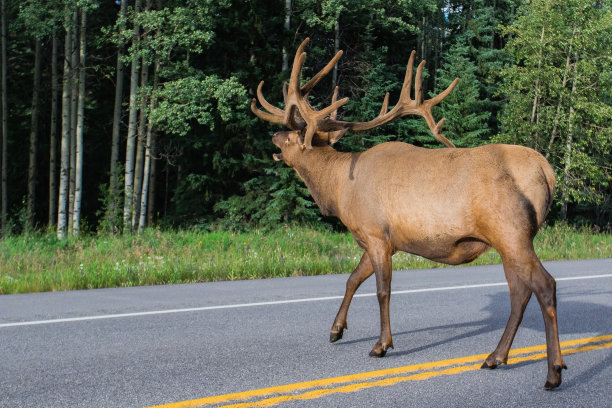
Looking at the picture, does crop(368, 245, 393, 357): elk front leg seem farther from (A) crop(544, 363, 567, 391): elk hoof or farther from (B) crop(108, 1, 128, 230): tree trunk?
(B) crop(108, 1, 128, 230): tree trunk

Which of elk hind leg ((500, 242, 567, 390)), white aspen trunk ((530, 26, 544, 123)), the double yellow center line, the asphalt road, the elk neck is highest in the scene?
white aspen trunk ((530, 26, 544, 123))

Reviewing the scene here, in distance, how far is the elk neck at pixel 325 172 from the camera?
234 inches

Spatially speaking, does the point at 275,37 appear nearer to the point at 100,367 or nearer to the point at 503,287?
the point at 503,287

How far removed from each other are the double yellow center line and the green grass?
5.93 metres

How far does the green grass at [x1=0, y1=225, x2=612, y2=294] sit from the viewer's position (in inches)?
393

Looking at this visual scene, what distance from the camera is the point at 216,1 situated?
70.8 feet

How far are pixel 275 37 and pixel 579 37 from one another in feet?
43.3

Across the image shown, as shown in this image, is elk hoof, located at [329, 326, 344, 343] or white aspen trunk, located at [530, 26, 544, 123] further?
white aspen trunk, located at [530, 26, 544, 123]

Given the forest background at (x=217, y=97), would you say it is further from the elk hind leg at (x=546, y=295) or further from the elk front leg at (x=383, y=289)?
the elk hind leg at (x=546, y=295)

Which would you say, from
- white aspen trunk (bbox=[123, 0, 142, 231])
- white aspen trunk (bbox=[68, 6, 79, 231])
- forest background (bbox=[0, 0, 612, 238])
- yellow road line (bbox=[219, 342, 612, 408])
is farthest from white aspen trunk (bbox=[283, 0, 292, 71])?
yellow road line (bbox=[219, 342, 612, 408])

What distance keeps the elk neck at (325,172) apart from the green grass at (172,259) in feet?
16.1

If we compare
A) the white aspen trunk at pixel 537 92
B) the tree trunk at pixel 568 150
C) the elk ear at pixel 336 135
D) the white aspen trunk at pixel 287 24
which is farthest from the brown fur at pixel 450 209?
the white aspen trunk at pixel 537 92

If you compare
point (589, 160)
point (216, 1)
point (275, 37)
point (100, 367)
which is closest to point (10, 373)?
point (100, 367)

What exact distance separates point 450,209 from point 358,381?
1462 mm
